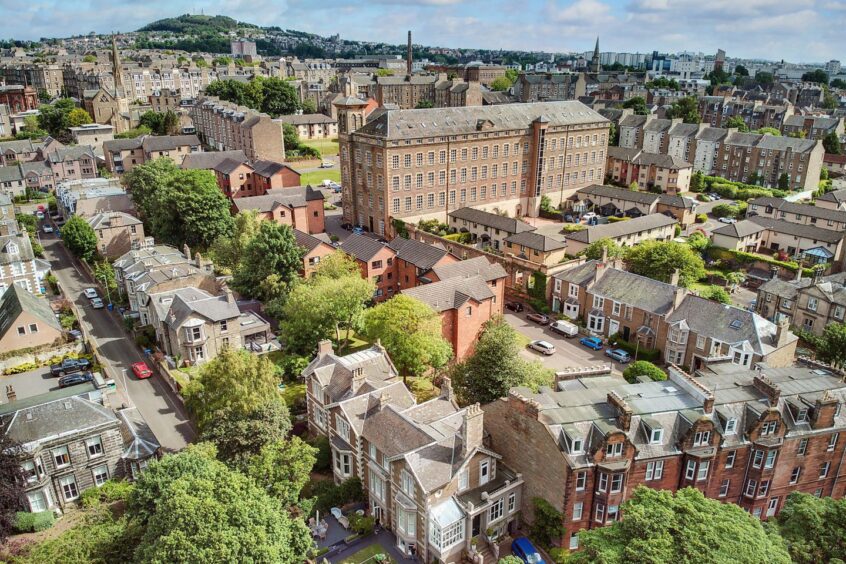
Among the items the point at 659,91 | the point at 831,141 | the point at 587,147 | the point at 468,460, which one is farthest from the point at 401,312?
the point at 659,91

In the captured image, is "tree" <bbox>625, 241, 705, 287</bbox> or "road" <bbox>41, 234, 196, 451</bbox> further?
"tree" <bbox>625, 241, 705, 287</bbox>

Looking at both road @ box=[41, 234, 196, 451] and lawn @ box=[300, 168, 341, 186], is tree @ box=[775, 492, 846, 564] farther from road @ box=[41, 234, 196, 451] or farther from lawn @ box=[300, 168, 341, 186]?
lawn @ box=[300, 168, 341, 186]

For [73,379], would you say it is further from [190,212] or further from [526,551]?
[526,551]

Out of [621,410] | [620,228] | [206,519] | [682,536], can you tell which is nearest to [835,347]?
[620,228]

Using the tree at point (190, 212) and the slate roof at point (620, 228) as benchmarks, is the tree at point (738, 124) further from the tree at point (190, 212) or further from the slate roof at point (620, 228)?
the tree at point (190, 212)

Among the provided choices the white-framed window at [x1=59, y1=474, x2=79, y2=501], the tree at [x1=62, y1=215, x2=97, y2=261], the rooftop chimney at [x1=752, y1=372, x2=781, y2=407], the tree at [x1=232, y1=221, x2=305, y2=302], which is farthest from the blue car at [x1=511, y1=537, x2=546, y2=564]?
the tree at [x1=62, y1=215, x2=97, y2=261]

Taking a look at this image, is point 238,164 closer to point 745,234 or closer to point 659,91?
point 745,234

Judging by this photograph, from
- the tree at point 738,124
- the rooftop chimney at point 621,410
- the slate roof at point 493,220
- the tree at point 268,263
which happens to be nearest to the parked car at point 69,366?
the tree at point 268,263
